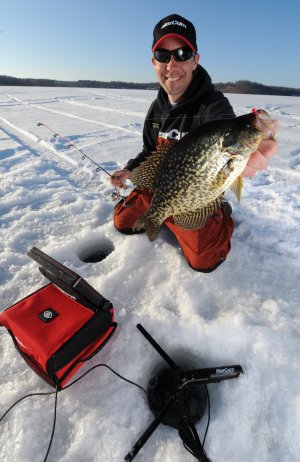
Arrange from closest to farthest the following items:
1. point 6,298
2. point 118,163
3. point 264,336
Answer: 1. point 264,336
2. point 6,298
3. point 118,163

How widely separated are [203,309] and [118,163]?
3.98m

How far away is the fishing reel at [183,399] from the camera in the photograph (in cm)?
153

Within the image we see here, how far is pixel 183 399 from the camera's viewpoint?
5.95 feet

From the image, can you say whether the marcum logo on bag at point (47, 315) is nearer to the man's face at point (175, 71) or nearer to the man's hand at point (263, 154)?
the man's hand at point (263, 154)

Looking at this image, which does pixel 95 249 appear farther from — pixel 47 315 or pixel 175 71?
pixel 175 71

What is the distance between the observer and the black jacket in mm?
2639

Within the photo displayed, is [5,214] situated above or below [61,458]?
above

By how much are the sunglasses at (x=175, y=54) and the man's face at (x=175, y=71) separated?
3 centimetres

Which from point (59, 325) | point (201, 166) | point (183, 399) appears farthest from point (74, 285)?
point (201, 166)

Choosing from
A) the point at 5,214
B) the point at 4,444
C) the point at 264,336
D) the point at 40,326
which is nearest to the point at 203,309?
the point at 264,336

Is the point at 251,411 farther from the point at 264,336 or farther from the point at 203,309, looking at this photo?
the point at 203,309

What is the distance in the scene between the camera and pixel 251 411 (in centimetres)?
170

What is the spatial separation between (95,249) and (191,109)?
1712 mm

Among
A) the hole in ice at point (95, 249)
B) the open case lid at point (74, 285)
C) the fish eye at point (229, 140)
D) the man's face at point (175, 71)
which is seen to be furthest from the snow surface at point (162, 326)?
the man's face at point (175, 71)
